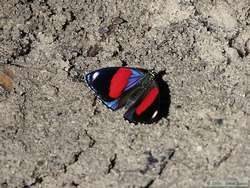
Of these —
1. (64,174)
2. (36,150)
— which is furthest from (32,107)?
(64,174)

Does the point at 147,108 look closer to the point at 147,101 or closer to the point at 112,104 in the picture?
the point at 147,101

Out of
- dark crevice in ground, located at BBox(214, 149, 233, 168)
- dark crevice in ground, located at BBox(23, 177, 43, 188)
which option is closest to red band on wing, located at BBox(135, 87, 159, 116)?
dark crevice in ground, located at BBox(214, 149, 233, 168)

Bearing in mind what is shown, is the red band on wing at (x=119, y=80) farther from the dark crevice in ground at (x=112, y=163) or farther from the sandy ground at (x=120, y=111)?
the dark crevice in ground at (x=112, y=163)

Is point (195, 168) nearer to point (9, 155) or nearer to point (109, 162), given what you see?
point (109, 162)

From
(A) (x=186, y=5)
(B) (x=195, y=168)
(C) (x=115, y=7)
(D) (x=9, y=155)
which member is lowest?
(D) (x=9, y=155)

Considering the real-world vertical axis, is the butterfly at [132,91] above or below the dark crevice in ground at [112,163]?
above

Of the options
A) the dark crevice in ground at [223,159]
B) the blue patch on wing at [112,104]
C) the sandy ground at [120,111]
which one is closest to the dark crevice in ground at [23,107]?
the sandy ground at [120,111]

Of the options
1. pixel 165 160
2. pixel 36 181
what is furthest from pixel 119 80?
pixel 36 181
